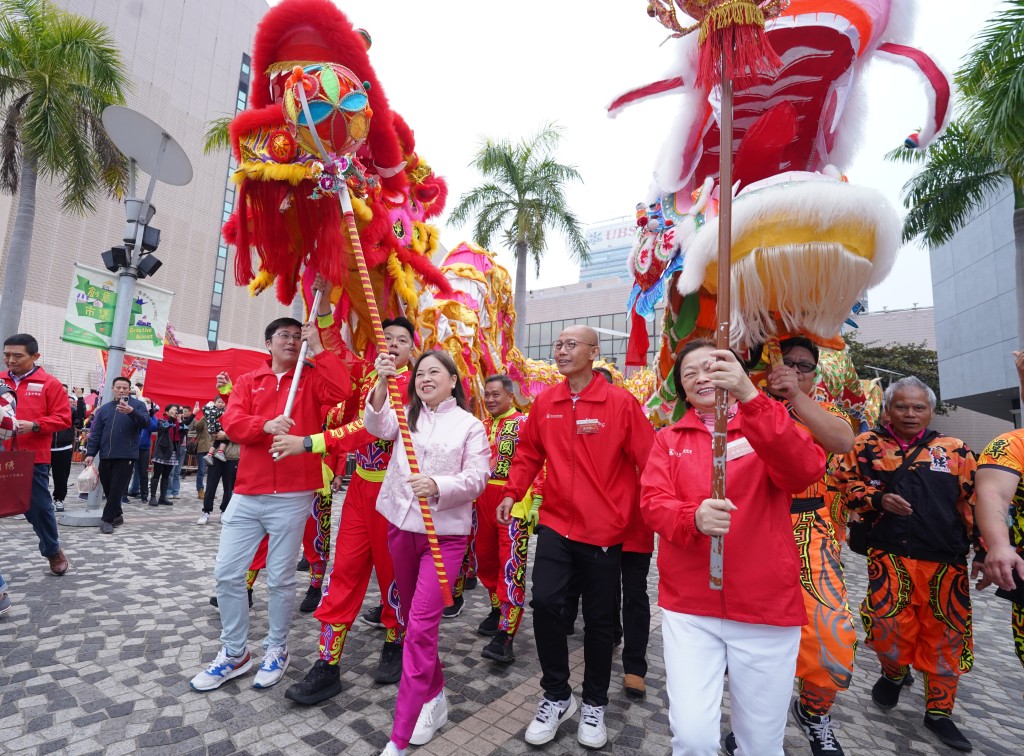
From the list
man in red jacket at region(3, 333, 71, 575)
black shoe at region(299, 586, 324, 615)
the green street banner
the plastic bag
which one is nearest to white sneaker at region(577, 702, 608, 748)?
black shoe at region(299, 586, 324, 615)

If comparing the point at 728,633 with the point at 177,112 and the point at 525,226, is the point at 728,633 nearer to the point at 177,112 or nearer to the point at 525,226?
the point at 525,226

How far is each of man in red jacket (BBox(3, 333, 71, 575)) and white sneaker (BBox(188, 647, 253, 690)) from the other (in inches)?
106

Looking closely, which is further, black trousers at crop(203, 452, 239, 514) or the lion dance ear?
black trousers at crop(203, 452, 239, 514)

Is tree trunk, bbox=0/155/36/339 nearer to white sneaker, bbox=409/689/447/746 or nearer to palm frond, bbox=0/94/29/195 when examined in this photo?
palm frond, bbox=0/94/29/195

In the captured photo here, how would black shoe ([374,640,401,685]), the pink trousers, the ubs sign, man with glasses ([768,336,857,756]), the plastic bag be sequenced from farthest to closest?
the ubs sign < the plastic bag < black shoe ([374,640,401,685]) < the pink trousers < man with glasses ([768,336,857,756])

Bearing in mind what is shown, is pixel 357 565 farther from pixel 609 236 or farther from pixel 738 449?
pixel 609 236

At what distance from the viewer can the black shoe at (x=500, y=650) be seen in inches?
135

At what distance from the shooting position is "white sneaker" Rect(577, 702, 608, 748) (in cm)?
253

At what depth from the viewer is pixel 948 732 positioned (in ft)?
9.28

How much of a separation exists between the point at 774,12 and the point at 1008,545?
2498 mm

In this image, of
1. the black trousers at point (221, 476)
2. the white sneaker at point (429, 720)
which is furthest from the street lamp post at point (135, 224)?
the white sneaker at point (429, 720)

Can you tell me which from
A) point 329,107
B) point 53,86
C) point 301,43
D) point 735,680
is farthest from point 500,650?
point 53,86

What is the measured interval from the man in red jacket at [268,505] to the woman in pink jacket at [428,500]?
0.52 meters

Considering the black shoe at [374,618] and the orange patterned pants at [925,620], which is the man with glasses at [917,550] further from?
the black shoe at [374,618]
